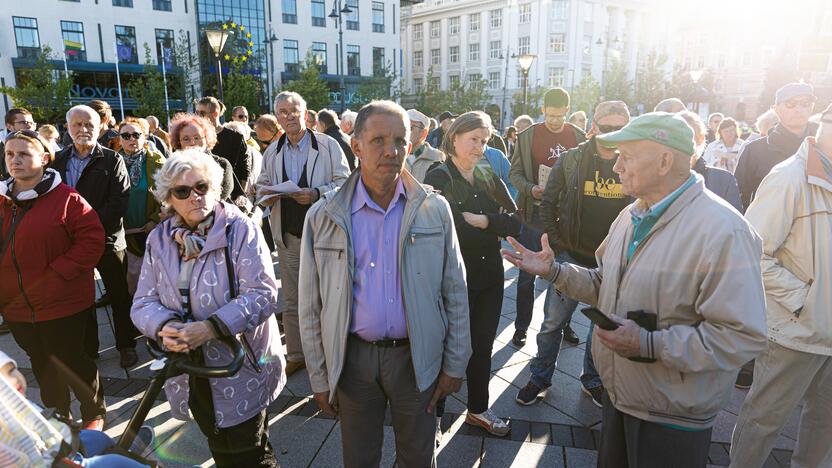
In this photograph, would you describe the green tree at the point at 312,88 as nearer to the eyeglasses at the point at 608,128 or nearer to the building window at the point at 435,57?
the building window at the point at 435,57

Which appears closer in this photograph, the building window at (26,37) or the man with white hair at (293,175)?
the man with white hair at (293,175)

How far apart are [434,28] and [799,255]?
7130cm

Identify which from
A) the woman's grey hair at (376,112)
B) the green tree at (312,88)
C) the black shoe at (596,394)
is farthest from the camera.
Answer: the green tree at (312,88)

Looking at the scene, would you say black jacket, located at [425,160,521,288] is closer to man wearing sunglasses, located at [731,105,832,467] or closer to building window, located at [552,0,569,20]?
man wearing sunglasses, located at [731,105,832,467]

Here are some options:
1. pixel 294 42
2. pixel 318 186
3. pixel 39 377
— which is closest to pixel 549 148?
pixel 318 186

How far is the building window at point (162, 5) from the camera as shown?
40.5m

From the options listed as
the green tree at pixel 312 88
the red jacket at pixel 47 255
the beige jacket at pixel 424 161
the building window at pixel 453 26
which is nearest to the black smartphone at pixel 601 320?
the beige jacket at pixel 424 161

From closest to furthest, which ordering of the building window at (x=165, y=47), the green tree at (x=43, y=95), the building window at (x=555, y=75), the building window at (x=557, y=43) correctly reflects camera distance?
the green tree at (x=43, y=95), the building window at (x=165, y=47), the building window at (x=555, y=75), the building window at (x=557, y=43)

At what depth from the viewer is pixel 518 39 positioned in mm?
60000

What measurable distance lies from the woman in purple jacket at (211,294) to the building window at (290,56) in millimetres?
46280

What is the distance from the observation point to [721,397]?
2.00 meters

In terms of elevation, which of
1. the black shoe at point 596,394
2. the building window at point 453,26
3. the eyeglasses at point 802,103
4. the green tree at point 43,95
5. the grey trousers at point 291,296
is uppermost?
the building window at point 453,26

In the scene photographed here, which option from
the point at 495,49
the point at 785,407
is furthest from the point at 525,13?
the point at 785,407

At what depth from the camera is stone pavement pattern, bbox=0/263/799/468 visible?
330 centimetres
